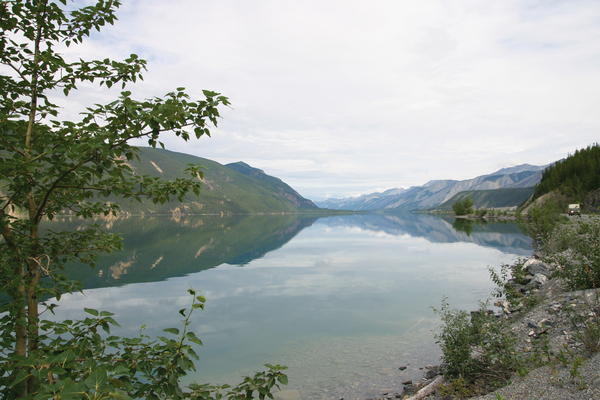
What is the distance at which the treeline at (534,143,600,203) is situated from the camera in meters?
102

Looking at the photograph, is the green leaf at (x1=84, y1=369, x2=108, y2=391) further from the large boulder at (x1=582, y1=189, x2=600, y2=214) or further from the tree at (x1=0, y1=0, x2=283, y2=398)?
the large boulder at (x1=582, y1=189, x2=600, y2=214)

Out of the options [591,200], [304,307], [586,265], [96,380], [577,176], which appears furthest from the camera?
[577,176]

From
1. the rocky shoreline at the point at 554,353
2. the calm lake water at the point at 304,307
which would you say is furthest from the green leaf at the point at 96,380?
the calm lake water at the point at 304,307

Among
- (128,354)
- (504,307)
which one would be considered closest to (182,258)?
(504,307)

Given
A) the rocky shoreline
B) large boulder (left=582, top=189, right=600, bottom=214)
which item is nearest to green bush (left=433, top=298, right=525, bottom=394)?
the rocky shoreline

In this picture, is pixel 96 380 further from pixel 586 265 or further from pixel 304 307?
pixel 304 307

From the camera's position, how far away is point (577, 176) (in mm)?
116438

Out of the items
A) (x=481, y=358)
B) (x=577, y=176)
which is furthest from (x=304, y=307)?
(x=577, y=176)

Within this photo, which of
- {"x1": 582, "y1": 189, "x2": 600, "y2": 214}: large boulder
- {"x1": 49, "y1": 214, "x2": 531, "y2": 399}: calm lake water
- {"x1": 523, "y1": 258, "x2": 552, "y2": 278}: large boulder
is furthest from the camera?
{"x1": 582, "y1": 189, "x2": 600, "y2": 214}: large boulder

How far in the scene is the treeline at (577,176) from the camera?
102312mm

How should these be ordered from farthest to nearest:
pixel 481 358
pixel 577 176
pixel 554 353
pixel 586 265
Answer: pixel 577 176
pixel 586 265
pixel 481 358
pixel 554 353

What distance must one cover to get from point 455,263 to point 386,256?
37.1ft

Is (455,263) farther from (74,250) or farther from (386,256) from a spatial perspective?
(74,250)

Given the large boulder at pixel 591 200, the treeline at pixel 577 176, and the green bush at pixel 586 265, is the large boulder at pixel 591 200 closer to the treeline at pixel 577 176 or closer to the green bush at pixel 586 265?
the treeline at pixel 577 176
